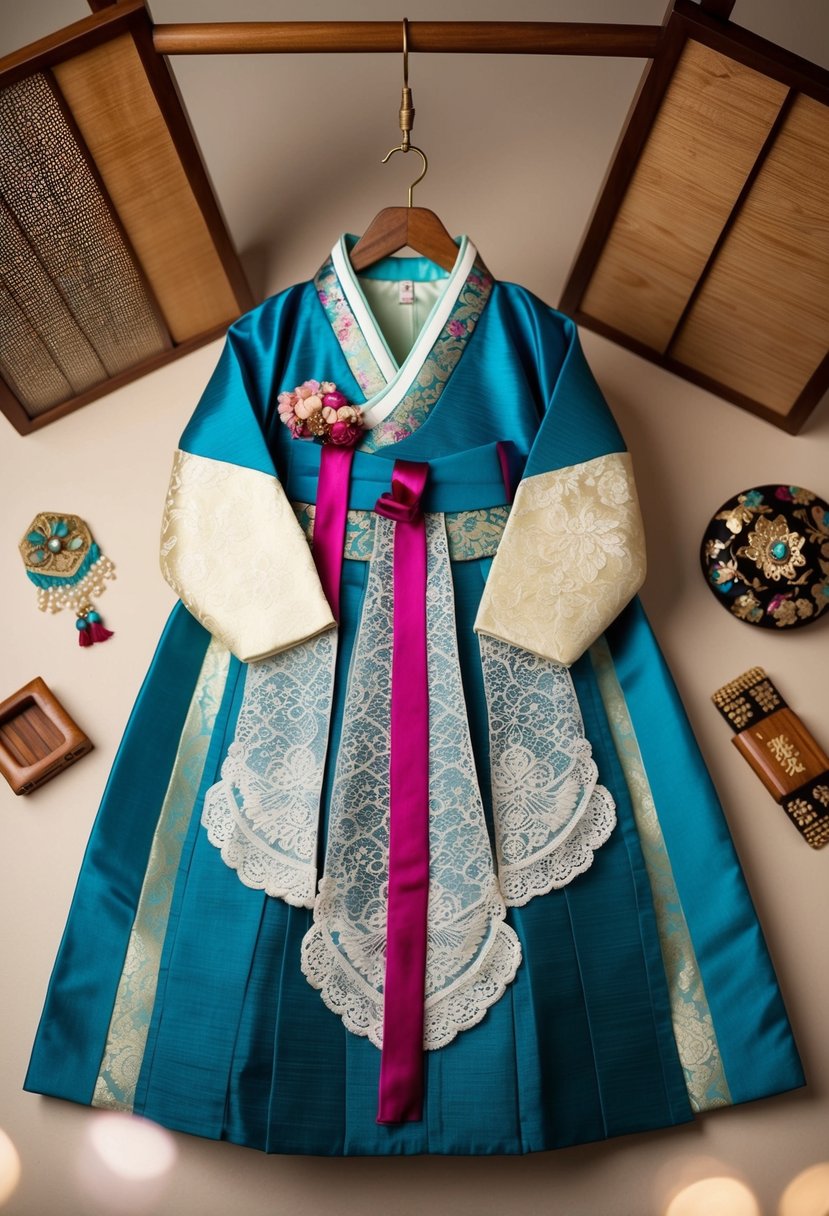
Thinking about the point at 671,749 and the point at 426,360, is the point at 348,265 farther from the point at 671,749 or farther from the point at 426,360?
the point at 671,749

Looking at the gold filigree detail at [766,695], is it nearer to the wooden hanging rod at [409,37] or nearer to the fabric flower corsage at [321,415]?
the fabric flower corsage at [321,415]

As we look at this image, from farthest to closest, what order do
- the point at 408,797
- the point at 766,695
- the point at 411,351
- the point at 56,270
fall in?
the point at 56,270
the point at 766,695
the point at 411,351
the point at 408,797

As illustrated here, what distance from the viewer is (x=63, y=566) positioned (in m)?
2.54

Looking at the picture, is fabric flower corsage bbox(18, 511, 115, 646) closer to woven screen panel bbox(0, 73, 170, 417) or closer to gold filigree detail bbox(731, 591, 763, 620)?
woven screen panel bbox(0, 73, 170, 417)

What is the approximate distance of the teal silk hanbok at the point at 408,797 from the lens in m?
1.87

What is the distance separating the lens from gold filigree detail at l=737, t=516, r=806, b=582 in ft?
7.91

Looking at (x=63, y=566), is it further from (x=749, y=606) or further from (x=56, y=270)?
(x=749, y=606)

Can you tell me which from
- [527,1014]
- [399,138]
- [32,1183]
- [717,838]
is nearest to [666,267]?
[399,138]

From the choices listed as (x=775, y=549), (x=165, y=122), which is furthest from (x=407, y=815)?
(x=165, y=122)

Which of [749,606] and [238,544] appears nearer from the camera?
[238,544]
